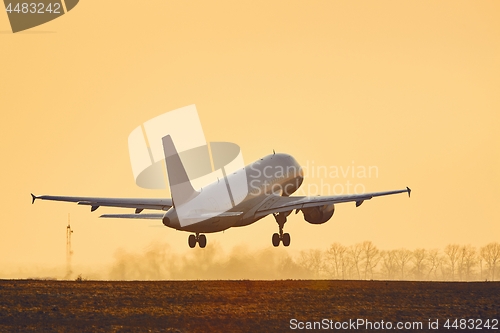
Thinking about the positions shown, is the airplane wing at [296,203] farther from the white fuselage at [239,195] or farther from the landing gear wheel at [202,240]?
the landing gear wheel at [202,240]

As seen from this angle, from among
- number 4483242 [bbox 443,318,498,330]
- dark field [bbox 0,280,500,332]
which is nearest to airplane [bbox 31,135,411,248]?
dark field [bbox 0,280,500,332]

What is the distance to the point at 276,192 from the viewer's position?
76.3 meters

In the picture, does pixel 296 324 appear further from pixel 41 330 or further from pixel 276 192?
pixel 276 192

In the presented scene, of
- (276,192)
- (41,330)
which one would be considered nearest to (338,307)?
(41,330)

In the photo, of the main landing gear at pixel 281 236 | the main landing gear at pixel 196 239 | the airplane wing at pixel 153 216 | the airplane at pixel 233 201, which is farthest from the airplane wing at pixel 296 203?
the airplane wing at pixel 153 216

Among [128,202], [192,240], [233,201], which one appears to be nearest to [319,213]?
[233,201]

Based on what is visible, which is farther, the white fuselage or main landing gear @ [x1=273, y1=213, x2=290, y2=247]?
main landing gear @ [x1=273, y1=213, x2=290, y2=247]

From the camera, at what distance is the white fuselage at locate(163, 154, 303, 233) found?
6159 centimetres

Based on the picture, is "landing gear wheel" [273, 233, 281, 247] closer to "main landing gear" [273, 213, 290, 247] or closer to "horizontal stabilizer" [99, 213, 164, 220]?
"main landing gear" [273, 213, 290, 247]

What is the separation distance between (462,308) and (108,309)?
18042mm

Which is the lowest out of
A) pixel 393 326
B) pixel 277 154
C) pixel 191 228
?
pixel 393 326

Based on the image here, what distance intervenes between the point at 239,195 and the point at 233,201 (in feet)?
4.87

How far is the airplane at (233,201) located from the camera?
6153 cm

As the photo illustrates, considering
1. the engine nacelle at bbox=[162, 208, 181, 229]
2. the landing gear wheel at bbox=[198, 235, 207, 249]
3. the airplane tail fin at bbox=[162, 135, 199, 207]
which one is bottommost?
the landing gear wheel at bbox=[198, 235, 207, 249]
